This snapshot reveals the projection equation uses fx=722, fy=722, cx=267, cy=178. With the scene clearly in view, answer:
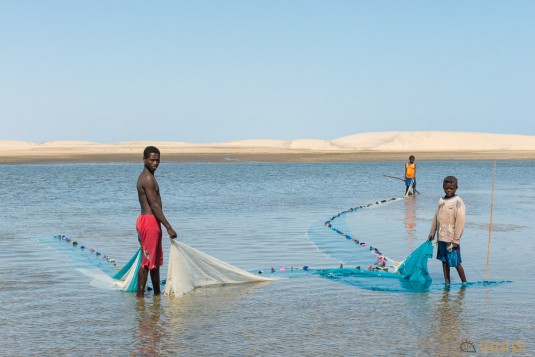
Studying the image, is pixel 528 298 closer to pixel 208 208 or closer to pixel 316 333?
pixel 316 333

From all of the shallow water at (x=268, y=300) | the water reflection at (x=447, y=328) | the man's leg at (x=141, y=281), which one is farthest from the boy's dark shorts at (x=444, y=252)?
the man's leg at (x=141, y=281)

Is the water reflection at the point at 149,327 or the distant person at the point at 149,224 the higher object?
the distant person at the point at 149,224

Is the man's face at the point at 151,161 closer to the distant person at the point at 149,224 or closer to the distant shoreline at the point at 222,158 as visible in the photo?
the distant person at the point at 149,224

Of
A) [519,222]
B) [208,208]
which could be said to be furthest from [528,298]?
[208,208]

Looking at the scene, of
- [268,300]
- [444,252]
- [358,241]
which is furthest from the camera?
[358,241]

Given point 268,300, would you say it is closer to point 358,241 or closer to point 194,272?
point 194,272

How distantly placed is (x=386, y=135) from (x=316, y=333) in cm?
17226

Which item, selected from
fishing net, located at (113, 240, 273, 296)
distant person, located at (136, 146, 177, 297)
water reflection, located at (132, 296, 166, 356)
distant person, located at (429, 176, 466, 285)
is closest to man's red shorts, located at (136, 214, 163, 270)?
distant person, located at (136, 146, 177, 297)

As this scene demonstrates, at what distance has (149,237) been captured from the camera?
768cm

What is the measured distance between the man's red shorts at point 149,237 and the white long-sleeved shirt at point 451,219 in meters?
3.25

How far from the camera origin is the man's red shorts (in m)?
7.66

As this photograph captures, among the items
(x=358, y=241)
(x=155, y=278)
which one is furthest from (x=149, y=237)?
(x=358, y=241)

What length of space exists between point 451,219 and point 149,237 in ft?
11.3

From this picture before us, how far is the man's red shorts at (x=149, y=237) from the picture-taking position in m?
7.66
